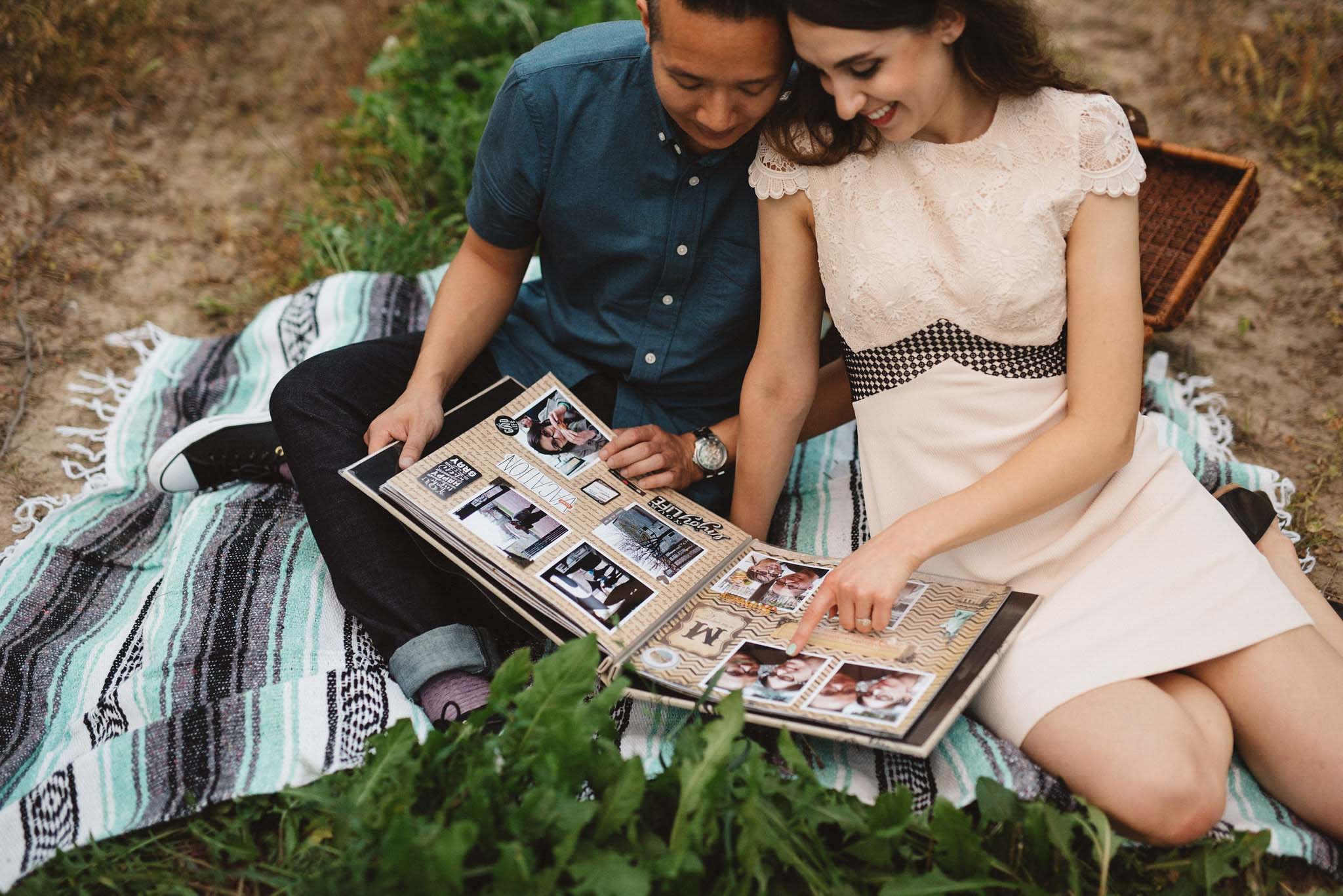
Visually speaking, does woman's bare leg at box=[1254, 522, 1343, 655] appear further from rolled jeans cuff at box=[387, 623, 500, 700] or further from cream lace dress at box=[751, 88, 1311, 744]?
rolled jeans cuff at box=[387, 623, 500, 700]

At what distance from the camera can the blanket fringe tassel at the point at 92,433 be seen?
115 inches

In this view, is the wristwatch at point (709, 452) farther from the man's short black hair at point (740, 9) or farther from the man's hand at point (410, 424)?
the man's short black hair at point (740, 9)

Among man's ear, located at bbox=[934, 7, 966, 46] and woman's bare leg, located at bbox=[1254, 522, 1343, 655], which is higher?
man's ear, located at bbox=[934, 7, 966, 46]

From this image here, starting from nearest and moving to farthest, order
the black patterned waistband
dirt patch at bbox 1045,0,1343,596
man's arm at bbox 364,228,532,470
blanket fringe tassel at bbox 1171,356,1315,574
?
the black patterned waistband → man's arm at bbox 364,228,532,470 → blanket fringe tassel at bbox 1171,356,1315,574 → dirt patch at bbox 1045,0,1343,596

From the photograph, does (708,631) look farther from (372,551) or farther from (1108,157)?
(1108,157)

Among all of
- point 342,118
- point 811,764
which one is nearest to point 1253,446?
point 811,764

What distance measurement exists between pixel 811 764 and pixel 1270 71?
3871 millimetres

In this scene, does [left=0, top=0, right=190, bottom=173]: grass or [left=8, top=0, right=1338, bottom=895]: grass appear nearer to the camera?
[left=8, top=0, right=1338, bottom=895]: grass

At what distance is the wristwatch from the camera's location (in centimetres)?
246

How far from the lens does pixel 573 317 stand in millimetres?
2547

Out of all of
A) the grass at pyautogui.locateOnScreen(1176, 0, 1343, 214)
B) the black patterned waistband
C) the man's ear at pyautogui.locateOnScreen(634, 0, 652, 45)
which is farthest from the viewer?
the grass at pyautogui.locateOnScreen(1176, 0, 1343, 214)

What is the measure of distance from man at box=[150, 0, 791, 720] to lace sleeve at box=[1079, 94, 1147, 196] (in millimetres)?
576

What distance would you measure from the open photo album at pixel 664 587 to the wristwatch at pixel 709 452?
16 cm

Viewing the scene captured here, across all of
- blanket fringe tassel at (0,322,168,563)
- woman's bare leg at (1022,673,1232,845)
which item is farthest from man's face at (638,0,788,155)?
blanket fringe tassel at (0,322,168,563)
